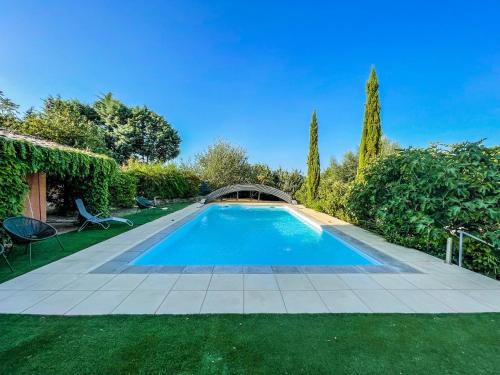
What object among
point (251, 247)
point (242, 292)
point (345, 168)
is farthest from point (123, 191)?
point (345, 168)

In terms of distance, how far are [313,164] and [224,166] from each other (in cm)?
889

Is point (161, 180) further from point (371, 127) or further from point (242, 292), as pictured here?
point (242, 292)

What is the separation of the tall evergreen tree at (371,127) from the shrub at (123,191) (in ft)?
36.5

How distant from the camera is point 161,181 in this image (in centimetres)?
1755

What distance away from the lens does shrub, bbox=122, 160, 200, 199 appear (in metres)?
16.3

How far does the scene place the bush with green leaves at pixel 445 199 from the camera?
5105mm

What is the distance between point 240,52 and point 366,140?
8.83 metres

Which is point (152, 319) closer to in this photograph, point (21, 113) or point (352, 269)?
point (352, 269)

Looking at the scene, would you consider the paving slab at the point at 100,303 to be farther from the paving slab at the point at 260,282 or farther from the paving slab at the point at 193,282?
the paving slab at the point at 260,282

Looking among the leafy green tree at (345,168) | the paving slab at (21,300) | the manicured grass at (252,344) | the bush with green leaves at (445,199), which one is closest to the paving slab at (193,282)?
the manicured grass at (252,344)

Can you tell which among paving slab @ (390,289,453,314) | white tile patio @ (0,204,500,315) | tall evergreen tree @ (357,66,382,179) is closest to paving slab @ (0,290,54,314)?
white tile patio @ (0,204,500,315)

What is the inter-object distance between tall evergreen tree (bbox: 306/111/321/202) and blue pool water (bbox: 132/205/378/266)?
584 cm

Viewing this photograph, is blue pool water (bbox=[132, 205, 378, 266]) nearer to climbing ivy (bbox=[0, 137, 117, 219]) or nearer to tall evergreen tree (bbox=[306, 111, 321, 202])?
climbing ivy (bbox=[0, 137, 117, 219])

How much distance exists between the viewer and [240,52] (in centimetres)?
1451
